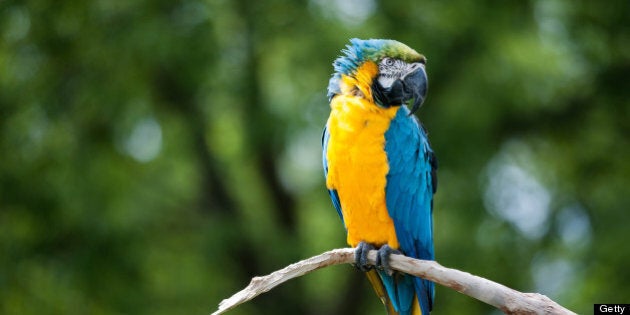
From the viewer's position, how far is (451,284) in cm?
383

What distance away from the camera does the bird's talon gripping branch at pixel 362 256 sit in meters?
4.39

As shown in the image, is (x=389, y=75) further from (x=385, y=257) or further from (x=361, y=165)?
(x=385, y=257)

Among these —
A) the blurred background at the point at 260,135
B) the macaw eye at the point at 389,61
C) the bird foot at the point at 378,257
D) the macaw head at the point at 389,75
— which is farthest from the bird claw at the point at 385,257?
the blurred background at the point at 260,135

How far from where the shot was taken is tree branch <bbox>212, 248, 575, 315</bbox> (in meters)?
3.67

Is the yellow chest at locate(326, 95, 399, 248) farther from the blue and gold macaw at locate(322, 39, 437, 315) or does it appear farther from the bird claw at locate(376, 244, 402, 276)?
the bird claw at locate(376, 244, 402, 276)

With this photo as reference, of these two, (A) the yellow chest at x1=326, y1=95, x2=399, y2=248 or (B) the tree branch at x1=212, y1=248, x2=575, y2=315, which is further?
(A) the yellow chest at x1=326, y1=95, x2=399, y2=248

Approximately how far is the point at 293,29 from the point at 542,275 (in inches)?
180

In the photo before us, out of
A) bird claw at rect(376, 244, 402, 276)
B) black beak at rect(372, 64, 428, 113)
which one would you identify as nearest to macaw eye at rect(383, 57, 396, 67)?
black beak at rect(372, 64, 428, 113)

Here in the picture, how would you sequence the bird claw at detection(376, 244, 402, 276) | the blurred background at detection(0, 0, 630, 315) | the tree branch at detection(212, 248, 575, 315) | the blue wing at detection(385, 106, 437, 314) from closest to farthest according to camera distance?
the tree branch at detection(212, 248, 575, 315) < the bird claw at detection(376, 244, 402, 276) < the blue wing at detection(385, 106, 437, 314) < the blurred background at detection(0, 0, 630, 315)

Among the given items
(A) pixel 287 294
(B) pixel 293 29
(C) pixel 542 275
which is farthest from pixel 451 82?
(A) pixel 287 294

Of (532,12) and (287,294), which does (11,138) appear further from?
(532,12)

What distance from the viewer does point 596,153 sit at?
9.50 meters

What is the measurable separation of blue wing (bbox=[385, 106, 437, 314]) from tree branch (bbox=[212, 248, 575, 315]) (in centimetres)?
32

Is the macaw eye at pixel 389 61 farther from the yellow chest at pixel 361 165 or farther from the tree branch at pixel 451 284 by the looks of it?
the tree branch at pixel 451 284
